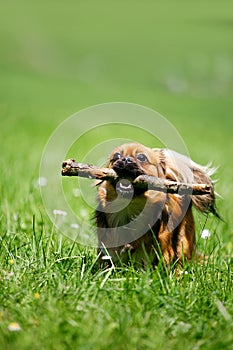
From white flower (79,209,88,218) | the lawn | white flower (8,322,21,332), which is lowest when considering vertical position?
white flower (8,322,21,332)

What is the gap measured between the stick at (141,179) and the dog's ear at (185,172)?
0.43 m

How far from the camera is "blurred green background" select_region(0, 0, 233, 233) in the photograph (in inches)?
494

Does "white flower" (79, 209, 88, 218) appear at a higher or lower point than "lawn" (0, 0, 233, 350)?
lower

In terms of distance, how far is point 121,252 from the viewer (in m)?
3.95

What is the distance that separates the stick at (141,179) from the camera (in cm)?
364

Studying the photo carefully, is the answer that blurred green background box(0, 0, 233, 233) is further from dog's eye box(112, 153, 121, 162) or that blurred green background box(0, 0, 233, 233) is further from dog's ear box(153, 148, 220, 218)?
dog's eye box(112, 153, 121, 162)

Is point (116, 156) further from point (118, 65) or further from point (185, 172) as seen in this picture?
point (118, 65)

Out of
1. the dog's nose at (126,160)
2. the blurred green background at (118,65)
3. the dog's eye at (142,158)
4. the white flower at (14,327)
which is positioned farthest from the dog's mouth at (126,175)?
the blurred green background at (118,65)

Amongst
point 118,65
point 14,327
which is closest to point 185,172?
point 14,327

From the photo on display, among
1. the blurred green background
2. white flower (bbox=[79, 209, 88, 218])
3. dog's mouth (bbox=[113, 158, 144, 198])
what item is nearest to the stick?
dog's mouth (bbox=[113, 158, 144, 198])

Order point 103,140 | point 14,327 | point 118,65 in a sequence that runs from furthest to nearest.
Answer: point 118,65, point 103,140, point 14,327

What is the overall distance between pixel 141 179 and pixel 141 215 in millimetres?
378

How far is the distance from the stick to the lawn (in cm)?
40

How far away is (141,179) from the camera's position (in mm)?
3674
